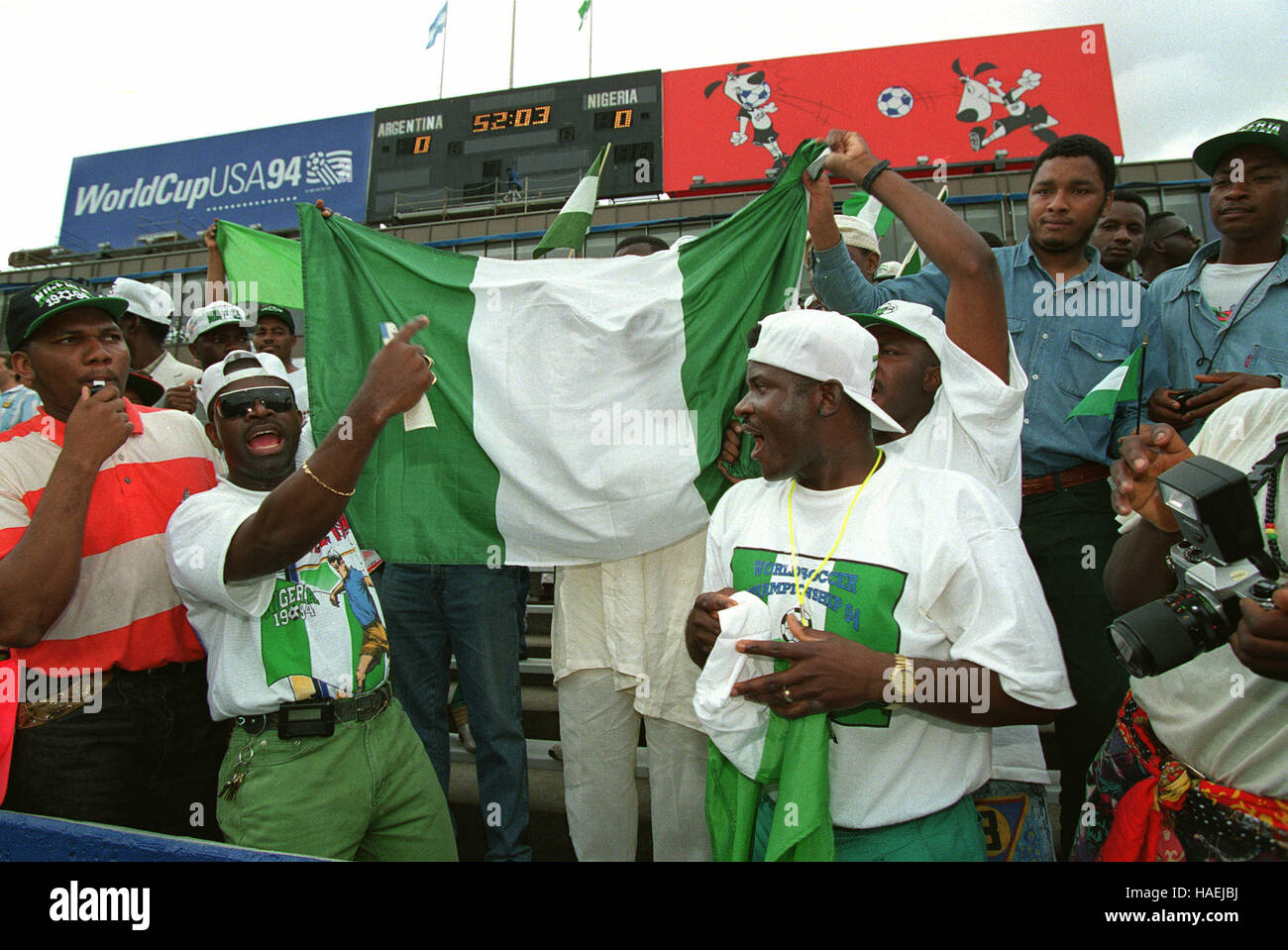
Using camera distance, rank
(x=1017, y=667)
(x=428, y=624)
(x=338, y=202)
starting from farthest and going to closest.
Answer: (x=338, y=202)
(x=428, y=624)
(x=1017, y=667)

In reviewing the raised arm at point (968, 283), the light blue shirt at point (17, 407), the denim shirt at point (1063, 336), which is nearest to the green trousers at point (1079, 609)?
the denim shirt at point (1063, 336)

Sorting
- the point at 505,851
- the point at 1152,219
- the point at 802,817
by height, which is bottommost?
the point at 505,851

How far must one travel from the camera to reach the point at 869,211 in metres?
3.79

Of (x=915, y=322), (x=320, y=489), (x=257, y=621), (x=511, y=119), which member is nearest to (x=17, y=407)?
(x=257, y=621)

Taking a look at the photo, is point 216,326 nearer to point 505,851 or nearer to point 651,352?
point 651,352

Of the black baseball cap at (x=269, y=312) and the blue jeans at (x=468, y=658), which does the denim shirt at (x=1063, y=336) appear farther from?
the black baseball cap at (x=269, y=312)

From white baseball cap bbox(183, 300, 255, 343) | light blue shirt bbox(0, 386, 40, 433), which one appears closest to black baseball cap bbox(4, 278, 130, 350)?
white baseball cap bbox(183, 300, 255, 343)

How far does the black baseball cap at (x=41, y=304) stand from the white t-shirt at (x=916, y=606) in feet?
7.80

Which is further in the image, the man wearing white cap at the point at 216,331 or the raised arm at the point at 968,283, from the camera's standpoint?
the man wearing white cap at the point at 216,331

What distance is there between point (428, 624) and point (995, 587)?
2642 millimetres

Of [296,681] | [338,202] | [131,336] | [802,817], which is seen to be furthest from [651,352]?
[338,202]

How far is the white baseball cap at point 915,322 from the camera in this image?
94.8 inches

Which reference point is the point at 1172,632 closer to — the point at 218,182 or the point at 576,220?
the point at 576,220
